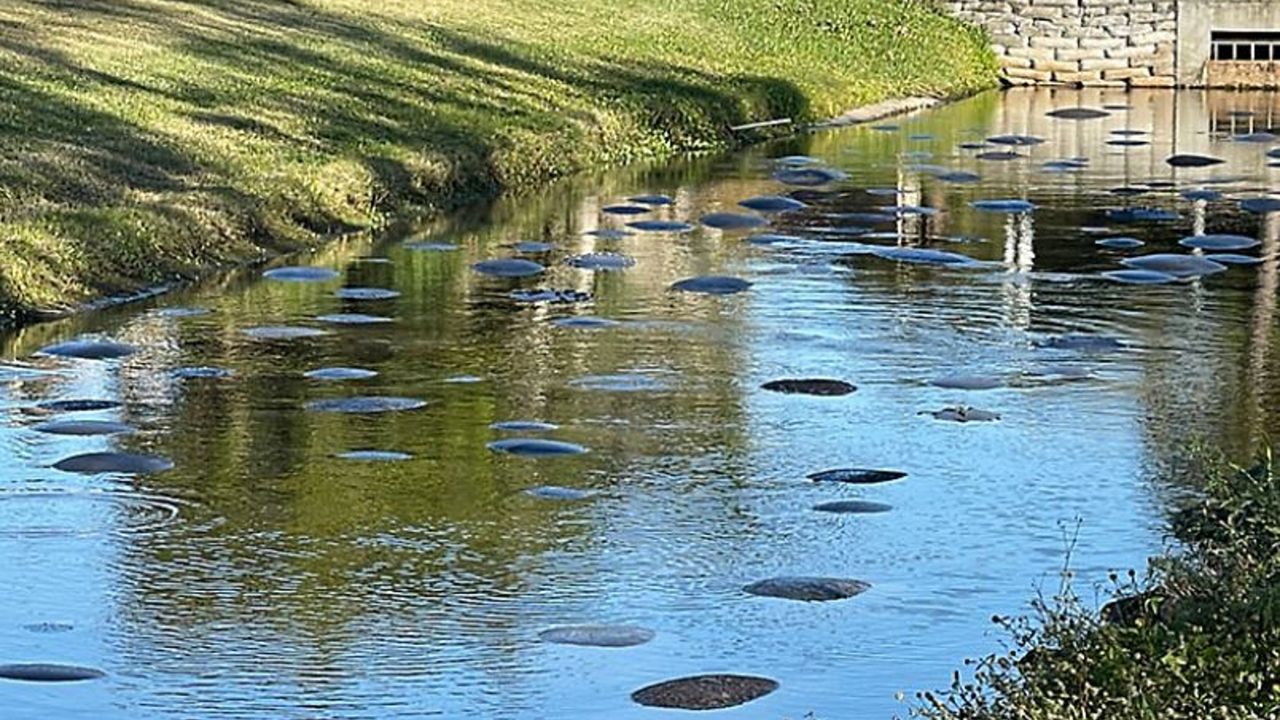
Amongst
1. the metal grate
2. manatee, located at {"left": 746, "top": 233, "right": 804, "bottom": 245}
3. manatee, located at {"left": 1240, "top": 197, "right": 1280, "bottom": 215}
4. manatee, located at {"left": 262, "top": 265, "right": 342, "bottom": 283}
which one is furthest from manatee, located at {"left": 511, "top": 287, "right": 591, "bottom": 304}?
the metal grate

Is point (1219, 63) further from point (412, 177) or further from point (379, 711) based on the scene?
point (379, 711)

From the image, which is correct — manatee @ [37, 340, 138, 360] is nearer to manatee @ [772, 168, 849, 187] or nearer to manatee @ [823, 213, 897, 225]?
manatee @ [823, 213, 897, 225]

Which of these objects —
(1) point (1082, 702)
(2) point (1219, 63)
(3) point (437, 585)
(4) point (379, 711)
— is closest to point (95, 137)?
(3) point (437, 585)

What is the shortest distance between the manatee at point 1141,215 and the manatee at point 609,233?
3183mm

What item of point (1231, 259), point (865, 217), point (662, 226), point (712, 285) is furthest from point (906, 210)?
point (712, 285)

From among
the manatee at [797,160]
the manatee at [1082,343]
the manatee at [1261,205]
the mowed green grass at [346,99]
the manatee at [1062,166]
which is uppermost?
the mowed green grass at [346,99]

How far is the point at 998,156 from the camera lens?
23016 millimetres

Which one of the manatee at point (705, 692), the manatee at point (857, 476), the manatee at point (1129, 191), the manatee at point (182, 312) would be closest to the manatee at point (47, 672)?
the manatee at point (705, 692)

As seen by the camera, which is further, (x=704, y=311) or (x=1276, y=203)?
(x=1276, y=203)

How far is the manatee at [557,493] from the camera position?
977 cm

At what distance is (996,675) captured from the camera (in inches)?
263

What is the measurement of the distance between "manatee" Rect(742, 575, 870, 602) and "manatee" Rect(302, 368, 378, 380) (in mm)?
3723

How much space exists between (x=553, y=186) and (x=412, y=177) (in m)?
1.52

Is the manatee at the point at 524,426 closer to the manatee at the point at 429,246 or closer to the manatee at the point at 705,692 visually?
the manatee at the point at 705,692
